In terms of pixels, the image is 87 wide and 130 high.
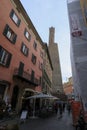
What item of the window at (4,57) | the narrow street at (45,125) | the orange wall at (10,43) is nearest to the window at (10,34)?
the orange wall at (10,43)

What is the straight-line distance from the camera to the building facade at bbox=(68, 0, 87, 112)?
7887 mm

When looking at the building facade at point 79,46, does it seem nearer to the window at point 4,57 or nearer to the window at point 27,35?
the window at point 4,57

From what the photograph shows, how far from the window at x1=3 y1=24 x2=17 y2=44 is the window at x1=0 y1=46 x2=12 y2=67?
1768 millimetres

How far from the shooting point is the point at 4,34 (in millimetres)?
13430

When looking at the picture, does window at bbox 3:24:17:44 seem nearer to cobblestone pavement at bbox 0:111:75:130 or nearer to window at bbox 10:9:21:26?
window at bbox 10:9:21:26

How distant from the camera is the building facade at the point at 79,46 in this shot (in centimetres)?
789

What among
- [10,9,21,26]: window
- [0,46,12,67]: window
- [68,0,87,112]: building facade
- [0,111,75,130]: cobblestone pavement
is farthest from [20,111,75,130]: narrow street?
[10,9,21,26]: window

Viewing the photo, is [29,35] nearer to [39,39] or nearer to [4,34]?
[39,39]

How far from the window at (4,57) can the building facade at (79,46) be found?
6.84 meters

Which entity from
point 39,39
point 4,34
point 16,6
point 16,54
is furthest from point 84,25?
point 39,39

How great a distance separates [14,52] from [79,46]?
27.7ft

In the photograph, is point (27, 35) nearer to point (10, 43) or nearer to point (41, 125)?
point (10, 43)

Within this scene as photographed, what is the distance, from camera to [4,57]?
13.3 meters

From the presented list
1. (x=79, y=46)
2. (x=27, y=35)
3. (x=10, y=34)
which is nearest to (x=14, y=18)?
(x=10, y=34)
